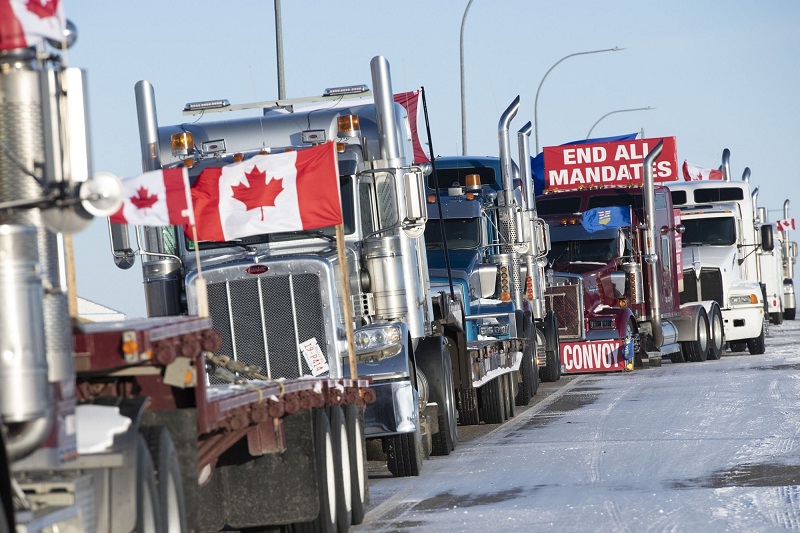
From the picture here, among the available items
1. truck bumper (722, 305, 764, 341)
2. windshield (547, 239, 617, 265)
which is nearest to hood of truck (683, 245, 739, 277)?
truck bumper (722, 305, 764, 341)

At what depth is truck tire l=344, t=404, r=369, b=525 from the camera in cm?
1084

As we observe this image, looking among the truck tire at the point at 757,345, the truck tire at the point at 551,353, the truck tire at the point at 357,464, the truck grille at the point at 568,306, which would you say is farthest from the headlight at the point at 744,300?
the truck tire at the point at 357,464

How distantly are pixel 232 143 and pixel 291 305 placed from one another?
217 centimetres

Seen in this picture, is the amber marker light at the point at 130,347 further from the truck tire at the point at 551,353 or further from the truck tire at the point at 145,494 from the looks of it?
the truck tire at the point at 551,353

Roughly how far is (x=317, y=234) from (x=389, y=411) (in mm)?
1670

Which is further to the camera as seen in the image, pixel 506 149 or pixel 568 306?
pixel 568 306

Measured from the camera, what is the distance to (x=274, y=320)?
12.7 meters

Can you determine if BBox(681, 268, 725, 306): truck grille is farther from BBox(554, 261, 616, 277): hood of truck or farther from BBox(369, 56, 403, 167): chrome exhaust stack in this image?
BBox(369, 56, 403, 167): chrome exhaust stack

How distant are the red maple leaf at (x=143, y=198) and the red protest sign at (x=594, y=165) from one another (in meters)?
24.1

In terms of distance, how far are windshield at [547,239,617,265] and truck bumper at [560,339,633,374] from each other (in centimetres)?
229

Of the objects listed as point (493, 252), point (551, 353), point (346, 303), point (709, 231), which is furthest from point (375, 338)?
point (709, 231)

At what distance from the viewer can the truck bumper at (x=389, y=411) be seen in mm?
13266

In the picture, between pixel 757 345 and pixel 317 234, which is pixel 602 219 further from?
pixel 317 234

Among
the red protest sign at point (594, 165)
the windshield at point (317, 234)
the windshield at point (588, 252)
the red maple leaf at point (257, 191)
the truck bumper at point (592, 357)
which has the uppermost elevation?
the red protest sign at point (594, 165)
